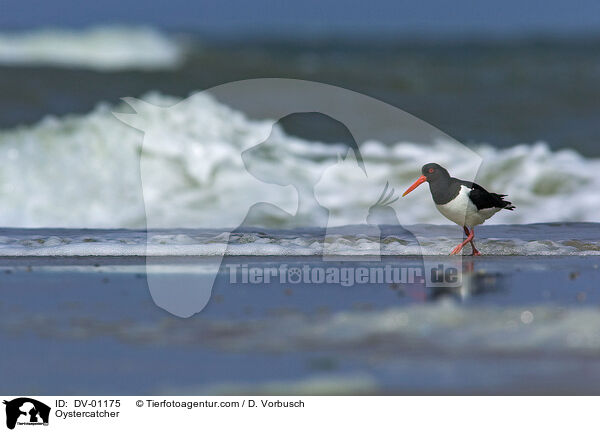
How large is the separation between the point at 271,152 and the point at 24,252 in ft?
17.2

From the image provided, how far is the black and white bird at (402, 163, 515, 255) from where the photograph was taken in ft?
25.3

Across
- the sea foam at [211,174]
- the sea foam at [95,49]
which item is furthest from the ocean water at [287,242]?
the sea foam at [95,49]

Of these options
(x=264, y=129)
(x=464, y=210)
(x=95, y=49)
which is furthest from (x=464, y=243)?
(x=95, y=49)

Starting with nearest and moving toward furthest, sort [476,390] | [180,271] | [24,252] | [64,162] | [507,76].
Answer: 1. [476,390]
2. [180,271]
3. [24,252]
4. [64,162]
5. [507,76]

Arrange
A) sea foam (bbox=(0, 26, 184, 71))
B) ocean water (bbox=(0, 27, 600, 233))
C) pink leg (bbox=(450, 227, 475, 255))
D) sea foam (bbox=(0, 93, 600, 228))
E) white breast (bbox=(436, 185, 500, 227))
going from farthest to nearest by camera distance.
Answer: sea foam (bbox=(0, 26, 184, 71)), ocean water (bbox=(0, 27, 600, 233)), sea foam (bbox=(0, 93, 600, 228)), pink leg (bbox=(450, 227, 475, 255)), white breast (bbox=(436, 185, 500, 227))

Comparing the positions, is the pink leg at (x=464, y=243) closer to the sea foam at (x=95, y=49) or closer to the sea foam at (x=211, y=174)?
the sea foam at (x=211, y=174)

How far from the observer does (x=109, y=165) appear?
485 inches

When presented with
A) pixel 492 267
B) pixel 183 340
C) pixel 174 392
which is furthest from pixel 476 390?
pixel 492 267

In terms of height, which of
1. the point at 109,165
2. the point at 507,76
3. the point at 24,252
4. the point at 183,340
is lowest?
the point at 183,340

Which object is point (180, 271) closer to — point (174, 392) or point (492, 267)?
point (492, 267)
